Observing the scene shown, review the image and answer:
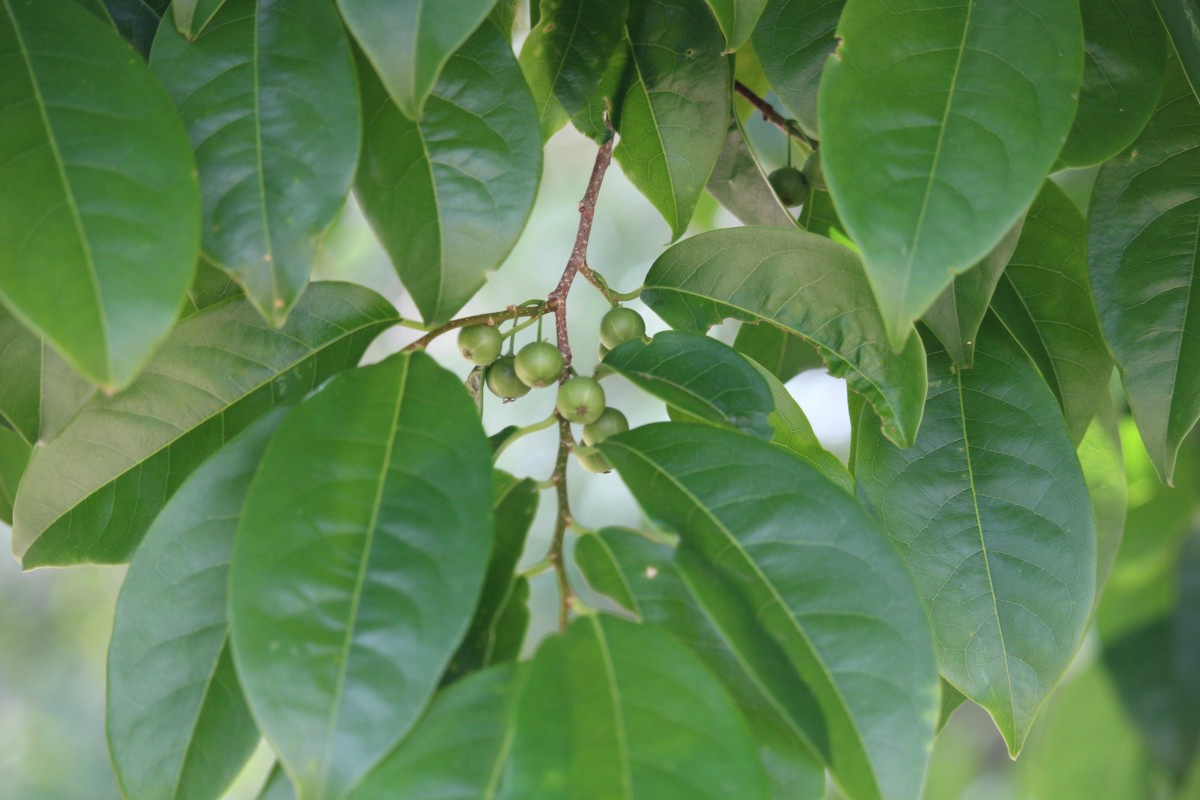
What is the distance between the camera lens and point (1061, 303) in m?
0.95

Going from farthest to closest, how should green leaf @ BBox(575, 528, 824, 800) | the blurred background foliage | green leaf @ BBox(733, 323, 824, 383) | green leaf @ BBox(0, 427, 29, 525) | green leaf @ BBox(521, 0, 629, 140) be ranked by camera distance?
the blurred background foliage, green leaf @ BBox(733, 323, 824, 383), green leaf @ BBox(0, 427, 29, 525), green leaf @ BBox(521, 0, 629, 140), green leaf @ BBox(575, 528, 824, 800)

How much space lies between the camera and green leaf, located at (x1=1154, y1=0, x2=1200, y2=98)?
0.78 metres

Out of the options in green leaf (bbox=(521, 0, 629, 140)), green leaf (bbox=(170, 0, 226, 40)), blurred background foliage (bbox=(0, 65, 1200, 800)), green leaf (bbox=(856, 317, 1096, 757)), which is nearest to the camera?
green leaf (bbox=(170, 0, 226, 40))

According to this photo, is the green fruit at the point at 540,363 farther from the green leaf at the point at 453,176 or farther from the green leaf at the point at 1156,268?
the green leaf at the point at 1156,268

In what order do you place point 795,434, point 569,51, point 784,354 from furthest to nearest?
point 784,354 < point 569,51 < point 795,434

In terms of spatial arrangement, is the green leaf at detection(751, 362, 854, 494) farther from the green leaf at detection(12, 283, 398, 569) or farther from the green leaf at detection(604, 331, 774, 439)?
the green leaf at detection(12, 283, 398, 569)

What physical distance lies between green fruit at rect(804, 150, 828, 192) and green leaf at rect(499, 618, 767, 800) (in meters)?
0.64

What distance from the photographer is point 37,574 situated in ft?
14.9

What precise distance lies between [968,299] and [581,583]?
11.1 ft

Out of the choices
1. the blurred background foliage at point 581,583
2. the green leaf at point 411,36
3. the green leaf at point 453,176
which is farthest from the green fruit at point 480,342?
the blurred background foliage at point 581,583

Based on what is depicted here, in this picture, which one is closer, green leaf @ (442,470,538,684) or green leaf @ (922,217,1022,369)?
green leaf @ (442,470,538,684)

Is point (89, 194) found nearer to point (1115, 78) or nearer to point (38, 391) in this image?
point (38, 391)

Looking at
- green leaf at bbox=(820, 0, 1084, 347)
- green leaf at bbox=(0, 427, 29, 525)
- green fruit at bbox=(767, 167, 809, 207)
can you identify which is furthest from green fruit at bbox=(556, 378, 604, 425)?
green leaf at bbox=(0, 427, 29, 525)

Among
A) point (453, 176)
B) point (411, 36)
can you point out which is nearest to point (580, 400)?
point (453, 176)
